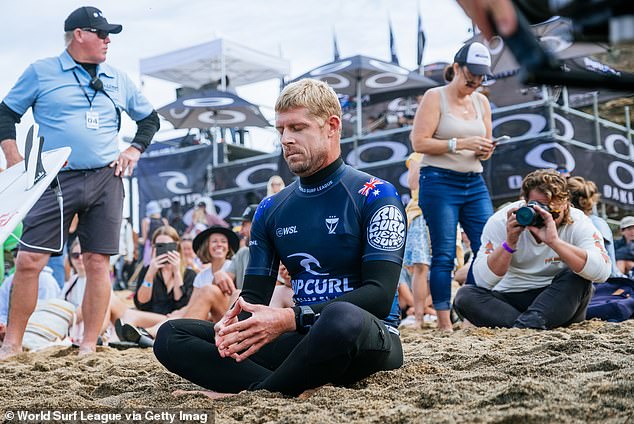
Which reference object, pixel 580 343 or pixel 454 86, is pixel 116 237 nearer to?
pixel 454 86

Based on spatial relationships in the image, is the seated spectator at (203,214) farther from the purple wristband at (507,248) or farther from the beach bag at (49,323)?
the purple wristband at (507,248)

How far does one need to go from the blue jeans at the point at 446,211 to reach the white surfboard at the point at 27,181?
262 cm

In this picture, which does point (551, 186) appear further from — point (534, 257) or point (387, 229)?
point (387, 229)

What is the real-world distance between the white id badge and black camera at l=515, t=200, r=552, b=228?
2.61 meters

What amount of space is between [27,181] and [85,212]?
6.39ft

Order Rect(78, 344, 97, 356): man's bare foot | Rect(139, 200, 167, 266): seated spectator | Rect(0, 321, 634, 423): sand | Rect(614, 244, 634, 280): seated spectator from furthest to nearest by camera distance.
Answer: Rect(139, 200, 167, 266): seated spectator, Rect(614, 244, 634, 280): seated spectator, Rect(78, 344, 97, 356): man's bare foot, Rect(0, 321, 634, 423): sand

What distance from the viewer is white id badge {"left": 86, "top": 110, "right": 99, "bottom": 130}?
502 centimetres

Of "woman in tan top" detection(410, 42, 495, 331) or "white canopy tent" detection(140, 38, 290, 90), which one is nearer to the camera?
"woman in tan top" detection(410, 42, 495, 331)

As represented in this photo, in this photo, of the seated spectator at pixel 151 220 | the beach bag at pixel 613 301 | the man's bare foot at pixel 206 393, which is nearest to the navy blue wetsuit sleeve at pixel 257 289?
the man's bare foot at pixel 206 393

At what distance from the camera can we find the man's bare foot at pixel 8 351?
484 cm

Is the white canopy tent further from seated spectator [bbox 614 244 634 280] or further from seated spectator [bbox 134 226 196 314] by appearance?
seated spectator [bbox 614 244 634 280]

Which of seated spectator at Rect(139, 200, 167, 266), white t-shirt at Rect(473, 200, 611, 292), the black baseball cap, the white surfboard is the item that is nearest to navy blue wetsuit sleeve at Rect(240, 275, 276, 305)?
the white surfboard

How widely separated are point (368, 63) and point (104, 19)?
8643mm

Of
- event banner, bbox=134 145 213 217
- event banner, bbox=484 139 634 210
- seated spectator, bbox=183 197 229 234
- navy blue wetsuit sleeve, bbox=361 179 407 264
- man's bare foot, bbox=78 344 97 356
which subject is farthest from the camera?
event banner, bbox=134 145 213 217
